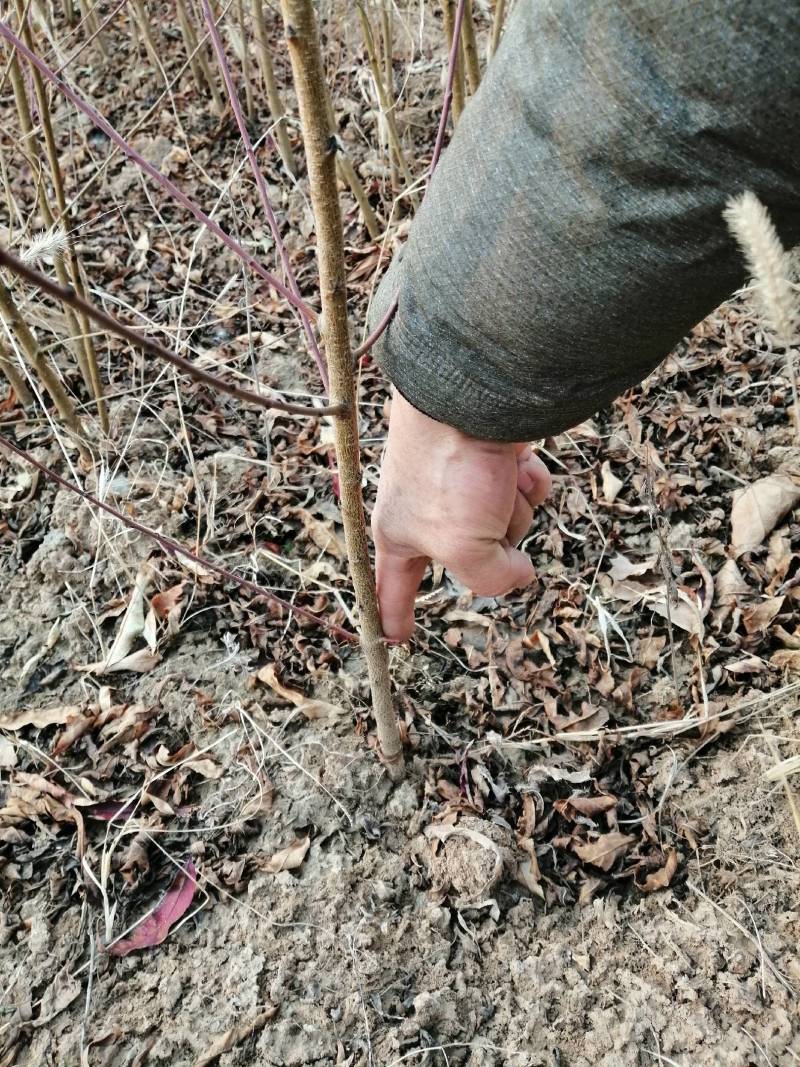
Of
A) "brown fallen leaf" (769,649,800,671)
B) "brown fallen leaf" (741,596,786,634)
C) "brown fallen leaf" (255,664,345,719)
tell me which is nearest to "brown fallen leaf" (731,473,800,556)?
"brown fallen leaf" (741,596,786,634)

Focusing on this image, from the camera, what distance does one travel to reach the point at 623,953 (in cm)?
145

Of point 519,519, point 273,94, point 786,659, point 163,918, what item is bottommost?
point 163,918

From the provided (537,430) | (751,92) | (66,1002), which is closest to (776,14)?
(751,92)

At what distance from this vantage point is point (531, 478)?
1428 millimetres

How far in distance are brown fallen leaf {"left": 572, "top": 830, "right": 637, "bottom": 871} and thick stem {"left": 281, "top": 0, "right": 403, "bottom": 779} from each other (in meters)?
0.46

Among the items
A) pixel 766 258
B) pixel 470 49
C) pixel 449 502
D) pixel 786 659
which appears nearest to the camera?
pixel 766 258

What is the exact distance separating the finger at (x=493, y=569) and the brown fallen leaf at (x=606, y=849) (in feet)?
1.76

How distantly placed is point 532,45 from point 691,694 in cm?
123

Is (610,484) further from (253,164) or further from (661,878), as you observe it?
(253,164)

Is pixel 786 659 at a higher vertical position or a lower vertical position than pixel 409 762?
higher

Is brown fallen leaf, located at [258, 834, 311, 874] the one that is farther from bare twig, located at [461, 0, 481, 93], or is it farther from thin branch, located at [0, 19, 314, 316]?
bare twig, located at [461, 0, 481, 93]

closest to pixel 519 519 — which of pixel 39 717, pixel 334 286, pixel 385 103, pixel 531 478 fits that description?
pixel 531 478

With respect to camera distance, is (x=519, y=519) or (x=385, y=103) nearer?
(x=519, y=519)

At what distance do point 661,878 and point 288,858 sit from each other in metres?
0.65
